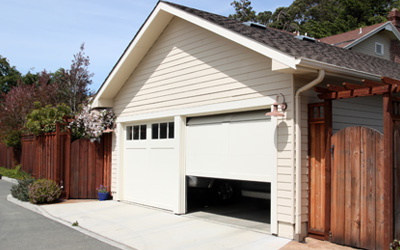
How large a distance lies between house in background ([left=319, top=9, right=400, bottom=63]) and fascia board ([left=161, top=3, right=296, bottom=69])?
13286 mm

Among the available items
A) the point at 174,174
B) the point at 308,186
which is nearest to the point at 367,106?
the point at 308,186

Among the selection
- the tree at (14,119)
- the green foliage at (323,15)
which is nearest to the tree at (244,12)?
the green foliage at (323,15)

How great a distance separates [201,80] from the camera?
909 cm

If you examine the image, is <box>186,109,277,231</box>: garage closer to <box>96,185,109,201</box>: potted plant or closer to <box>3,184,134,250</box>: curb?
<box>3,184,134,250</box>: curb

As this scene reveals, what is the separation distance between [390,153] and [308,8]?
138ft

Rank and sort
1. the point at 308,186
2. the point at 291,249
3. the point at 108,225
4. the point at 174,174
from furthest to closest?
the point at 174,174, the point at 108,225, the point at 308,186, the point at 291,249

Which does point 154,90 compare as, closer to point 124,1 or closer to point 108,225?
point 124,1

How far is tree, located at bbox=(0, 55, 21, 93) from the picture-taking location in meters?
44.0

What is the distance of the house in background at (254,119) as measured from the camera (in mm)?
6383

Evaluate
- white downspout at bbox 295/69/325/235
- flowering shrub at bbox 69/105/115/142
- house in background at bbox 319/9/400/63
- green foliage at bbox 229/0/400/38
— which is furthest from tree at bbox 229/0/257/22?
white downspout at bbox 295/69/325/235

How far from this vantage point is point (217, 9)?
1775 inches

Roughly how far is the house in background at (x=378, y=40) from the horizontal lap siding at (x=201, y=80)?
1285 centimetres

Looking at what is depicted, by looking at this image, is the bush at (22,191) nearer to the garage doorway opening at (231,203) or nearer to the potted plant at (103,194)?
the potted plant at (103,194)

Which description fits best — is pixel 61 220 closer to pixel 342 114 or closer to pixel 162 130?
pixel 162 130
